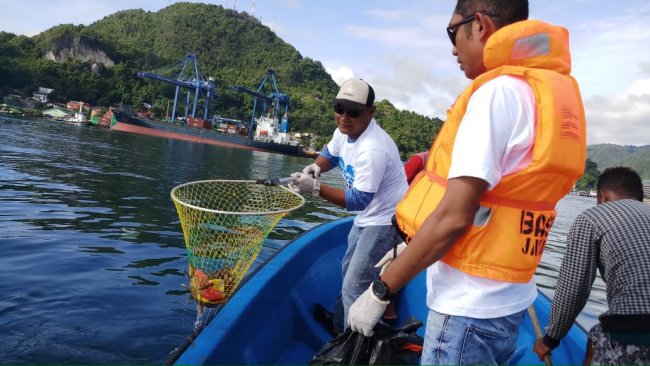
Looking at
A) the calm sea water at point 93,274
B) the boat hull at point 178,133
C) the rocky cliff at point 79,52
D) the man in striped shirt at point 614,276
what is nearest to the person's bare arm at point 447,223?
the man in striped shirt at point 614,276

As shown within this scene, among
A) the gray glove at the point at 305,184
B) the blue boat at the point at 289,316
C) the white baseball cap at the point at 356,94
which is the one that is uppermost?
the white baseball cap at the point at 356,94

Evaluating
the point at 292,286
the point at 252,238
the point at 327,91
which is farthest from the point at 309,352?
the point at 327,91

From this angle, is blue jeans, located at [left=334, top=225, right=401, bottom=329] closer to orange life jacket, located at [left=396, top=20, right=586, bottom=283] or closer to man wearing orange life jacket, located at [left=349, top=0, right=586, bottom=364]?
man wearing orange life jacket, located at [left=349, top=0, right=586, bottom=364]

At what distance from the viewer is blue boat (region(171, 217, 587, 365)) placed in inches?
118

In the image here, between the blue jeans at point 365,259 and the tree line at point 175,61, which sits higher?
the tree line at point 175,61

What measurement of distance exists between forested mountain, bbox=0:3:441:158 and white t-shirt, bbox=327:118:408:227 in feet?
322

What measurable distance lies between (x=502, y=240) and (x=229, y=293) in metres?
2.62

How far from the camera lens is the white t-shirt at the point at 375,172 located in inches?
137

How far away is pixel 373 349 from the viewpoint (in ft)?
7.61

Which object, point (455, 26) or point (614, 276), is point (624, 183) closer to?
point (614, 276)

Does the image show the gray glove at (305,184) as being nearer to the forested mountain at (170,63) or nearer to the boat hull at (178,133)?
the boat hull at (178,133)

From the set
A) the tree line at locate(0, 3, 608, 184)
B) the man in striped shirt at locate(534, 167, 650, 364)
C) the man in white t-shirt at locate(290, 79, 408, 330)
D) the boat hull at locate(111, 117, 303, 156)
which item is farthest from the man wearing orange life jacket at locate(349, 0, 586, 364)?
the tree line at locate(0, 3, 608, 184)

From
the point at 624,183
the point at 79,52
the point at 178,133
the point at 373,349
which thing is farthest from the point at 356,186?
the point at 79,52

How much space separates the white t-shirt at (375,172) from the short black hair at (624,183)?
153 centimetres
